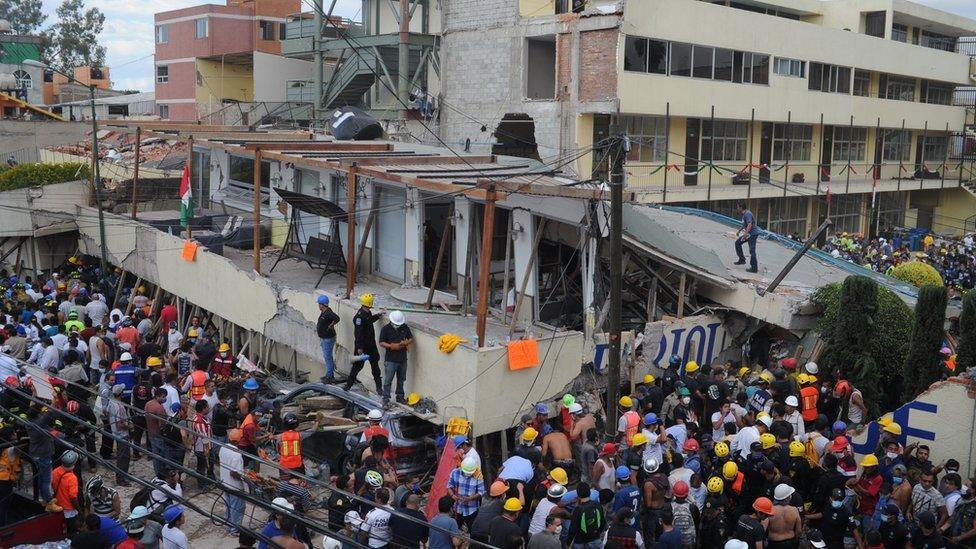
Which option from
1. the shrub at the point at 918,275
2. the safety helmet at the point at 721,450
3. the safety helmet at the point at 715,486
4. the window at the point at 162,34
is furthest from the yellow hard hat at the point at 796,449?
the window at the point at 162,34

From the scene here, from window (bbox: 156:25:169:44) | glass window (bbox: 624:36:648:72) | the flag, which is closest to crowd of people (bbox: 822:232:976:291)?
glass window (bbox: 624:36:648:72)

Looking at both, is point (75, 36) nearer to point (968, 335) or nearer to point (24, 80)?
point (24, 80)

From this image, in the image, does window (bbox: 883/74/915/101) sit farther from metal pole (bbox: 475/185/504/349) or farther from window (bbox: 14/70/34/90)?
window (bbox: 14/70/34/90)

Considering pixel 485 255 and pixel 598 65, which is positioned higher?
pixel 598 65

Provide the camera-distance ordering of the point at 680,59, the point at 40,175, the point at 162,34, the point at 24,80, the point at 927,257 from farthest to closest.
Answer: the point at 24,80, the point at 162,34, the point at 927,257, the point at 680,59, the point at 40,175

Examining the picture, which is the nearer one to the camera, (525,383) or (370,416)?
(370,416)

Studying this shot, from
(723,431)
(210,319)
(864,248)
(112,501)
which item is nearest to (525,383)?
(723,431)

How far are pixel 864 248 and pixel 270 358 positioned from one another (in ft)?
72.5

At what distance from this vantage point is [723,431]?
1207 centimetres

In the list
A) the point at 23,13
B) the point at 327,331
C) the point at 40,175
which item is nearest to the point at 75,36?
the point at 23,13

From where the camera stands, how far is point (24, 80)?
169ft

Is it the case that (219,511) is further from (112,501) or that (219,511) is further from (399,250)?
(399,250)

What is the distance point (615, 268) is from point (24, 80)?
50891 millimetres

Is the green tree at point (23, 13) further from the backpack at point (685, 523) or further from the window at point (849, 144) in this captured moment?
the backpack at point (685, 523)
